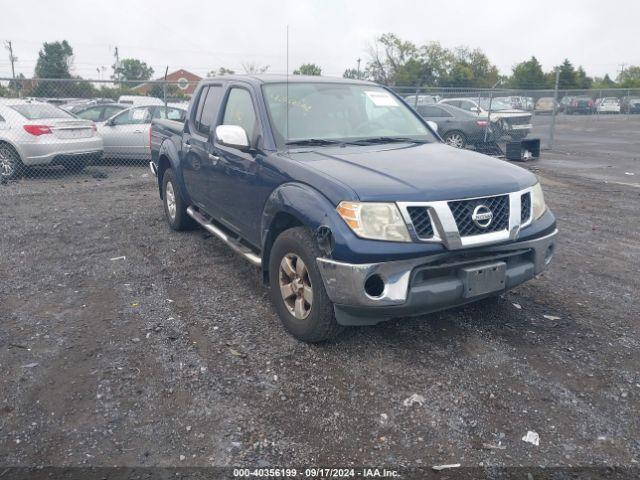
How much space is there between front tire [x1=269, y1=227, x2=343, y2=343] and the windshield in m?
0.96

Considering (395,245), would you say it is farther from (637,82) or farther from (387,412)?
(637,82)

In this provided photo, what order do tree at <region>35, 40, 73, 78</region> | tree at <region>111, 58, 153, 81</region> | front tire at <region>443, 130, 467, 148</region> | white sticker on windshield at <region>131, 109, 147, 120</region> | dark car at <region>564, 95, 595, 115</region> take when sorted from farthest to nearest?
1. tree at <region>111, 58, 153, 81</region>
2. tree at <region>35, 40, 73, 78</region>
3. dark car at <region>564, 95, 595, 115</region>
4. front tire at <region>443, 130, 467, 148</region>
5. white sticker on windshield at <region>131, 109, 147, 120</region>

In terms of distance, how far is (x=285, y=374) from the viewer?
3.54 meters

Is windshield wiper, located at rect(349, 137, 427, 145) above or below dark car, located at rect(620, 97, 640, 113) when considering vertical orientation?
below

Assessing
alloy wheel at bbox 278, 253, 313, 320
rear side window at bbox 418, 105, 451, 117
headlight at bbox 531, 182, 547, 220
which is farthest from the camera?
rear side window at bbox 418, 105, 451, 117

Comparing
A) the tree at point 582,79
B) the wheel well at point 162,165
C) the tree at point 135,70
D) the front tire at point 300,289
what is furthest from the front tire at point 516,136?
the tree at point 135,70

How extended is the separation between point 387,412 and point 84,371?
6.31 ft

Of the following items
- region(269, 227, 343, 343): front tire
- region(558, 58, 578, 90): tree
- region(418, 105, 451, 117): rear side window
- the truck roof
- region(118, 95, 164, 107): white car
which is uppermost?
region(558, 58, 578, 90): tree

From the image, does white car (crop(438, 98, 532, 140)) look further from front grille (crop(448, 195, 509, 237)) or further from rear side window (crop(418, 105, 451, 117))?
front grille (crop(448, 195, 509, 237))

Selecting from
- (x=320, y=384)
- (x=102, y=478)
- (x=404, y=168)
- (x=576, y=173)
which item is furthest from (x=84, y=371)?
(x=576, y=173)

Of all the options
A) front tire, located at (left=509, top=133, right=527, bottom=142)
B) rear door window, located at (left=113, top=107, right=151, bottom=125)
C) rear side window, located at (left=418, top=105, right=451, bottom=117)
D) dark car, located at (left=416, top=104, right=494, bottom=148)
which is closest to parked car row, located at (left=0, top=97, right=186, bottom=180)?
rear door window, located at (left=113, top=107, right=151, bottom=125)

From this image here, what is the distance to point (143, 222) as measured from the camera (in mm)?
7652

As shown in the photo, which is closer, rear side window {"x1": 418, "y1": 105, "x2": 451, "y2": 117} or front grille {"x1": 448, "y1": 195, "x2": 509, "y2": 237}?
front grille {"x1": 448, "y1": 195, "x2": 509, "y2": 237}

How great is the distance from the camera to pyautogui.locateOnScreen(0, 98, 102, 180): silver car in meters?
10.6
